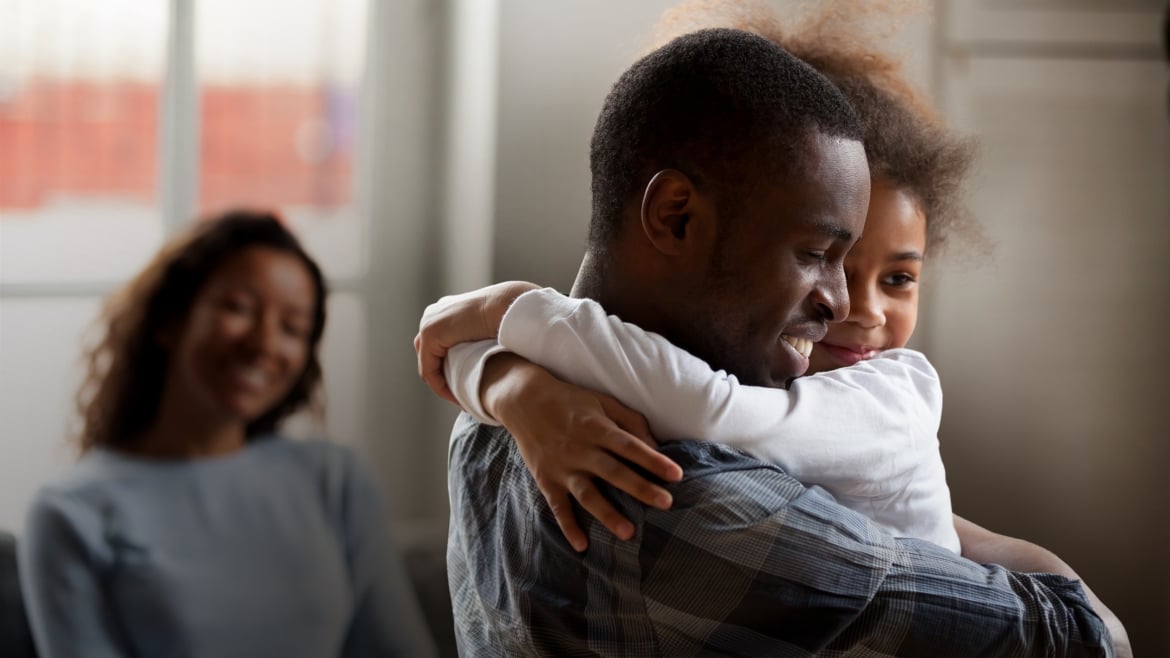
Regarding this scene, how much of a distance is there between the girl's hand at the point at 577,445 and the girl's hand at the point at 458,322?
0.09m

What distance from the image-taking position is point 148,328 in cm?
105

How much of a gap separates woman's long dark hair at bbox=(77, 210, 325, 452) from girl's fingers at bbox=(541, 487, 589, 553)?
0.50 meters

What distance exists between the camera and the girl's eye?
1.03m

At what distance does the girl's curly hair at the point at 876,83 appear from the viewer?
1014mm

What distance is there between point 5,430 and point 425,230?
513 mm

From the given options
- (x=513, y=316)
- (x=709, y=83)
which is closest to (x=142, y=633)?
(x=513, y=316)

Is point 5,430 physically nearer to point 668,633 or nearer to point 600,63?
point 668,633

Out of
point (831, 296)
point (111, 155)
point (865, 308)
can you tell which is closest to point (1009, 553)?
point (865, 308)

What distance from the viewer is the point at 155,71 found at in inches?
43.6

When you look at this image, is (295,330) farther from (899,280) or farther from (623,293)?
(899,280)

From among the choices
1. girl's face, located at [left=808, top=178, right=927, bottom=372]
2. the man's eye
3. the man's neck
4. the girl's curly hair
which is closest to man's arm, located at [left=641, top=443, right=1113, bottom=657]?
the man's neck

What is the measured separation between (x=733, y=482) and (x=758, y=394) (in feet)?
0.25

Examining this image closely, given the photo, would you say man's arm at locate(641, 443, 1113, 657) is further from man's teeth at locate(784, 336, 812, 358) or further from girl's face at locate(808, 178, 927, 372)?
girl's face at locate(808, 178, 927, 372)

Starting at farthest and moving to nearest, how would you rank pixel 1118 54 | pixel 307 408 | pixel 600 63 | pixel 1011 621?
1. pixel 1118 54
2. pixel 600 63
3. pixel 307 408
4. pixel 1011 621
